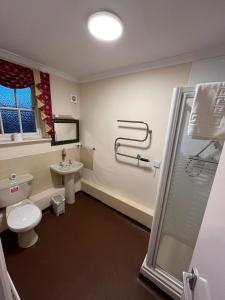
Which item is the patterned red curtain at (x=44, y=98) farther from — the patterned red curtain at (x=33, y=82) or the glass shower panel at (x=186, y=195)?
the glass shower panel at (x=186, y=195)

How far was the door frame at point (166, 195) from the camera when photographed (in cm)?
107

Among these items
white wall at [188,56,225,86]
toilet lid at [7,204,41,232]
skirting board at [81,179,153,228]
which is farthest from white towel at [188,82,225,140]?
toilet lid at [7,204,41,232]

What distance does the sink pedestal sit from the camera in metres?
2.52

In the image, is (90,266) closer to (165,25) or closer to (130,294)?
(130,294)

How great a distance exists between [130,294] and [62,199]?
5.12ft

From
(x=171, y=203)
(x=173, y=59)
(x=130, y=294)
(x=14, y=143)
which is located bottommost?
(x=130, y=294)

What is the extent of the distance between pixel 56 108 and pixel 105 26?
61.7 inches

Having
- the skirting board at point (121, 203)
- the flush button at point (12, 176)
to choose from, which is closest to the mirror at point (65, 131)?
the flush button at point (12, 176)

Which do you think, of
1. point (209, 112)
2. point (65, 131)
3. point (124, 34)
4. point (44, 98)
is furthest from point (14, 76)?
point (209, 112)

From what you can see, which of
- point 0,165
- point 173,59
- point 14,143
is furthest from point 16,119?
point 173,59

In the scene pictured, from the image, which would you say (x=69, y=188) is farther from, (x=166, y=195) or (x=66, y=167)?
(x=166, y=195)

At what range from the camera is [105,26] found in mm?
1144

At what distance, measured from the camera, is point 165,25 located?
3.71ft

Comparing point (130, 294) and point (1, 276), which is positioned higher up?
point (1, 276)
